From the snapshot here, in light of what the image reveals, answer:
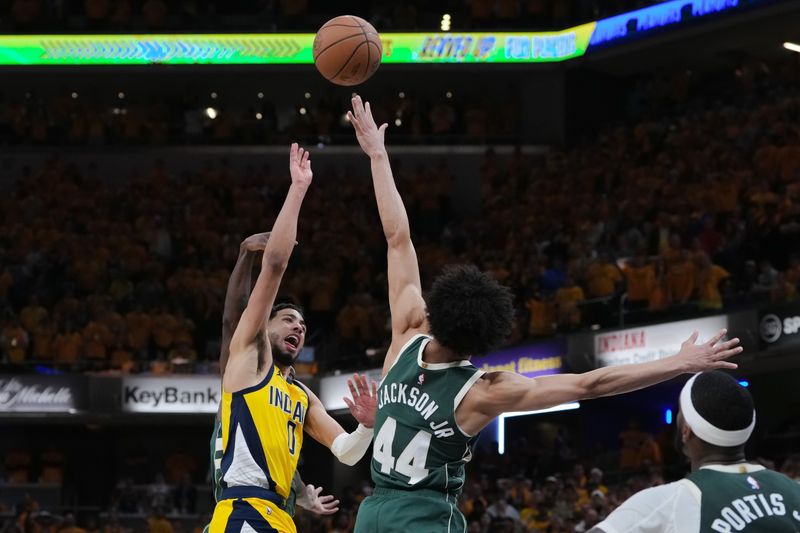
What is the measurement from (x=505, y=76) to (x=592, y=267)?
13734mm

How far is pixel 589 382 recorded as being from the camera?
17.3ft

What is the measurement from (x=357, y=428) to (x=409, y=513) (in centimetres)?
168

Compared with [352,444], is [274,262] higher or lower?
higher

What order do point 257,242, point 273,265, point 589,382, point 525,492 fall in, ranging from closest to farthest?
1. point 589,382
2. point 273,265
3. point 257,242
4. point 525,492

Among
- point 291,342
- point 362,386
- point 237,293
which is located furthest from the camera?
point 237,293

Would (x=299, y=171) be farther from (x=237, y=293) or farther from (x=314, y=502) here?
(x=314, y=502)

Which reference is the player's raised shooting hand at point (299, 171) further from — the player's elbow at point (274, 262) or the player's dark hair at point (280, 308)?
the player's dark hair at point (280, 308)

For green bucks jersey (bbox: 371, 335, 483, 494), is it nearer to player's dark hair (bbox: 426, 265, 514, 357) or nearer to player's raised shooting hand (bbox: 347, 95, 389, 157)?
player's dark hair (bbox: 426, 265, 514, 357)

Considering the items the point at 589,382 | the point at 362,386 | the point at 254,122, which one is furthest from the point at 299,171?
the point at 254,122

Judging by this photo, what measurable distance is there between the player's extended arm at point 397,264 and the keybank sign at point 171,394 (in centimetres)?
1632

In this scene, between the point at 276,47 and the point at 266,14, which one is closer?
the point at 276,47

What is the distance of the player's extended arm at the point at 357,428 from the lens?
6.40m

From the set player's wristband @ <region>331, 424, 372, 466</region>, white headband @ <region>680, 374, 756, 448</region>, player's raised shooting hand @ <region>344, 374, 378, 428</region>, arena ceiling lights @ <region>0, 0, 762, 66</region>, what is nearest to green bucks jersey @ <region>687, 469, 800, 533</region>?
white headband @ <region>680, 374, 756, 448</region>

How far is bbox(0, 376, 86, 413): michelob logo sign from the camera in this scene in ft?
75.0
